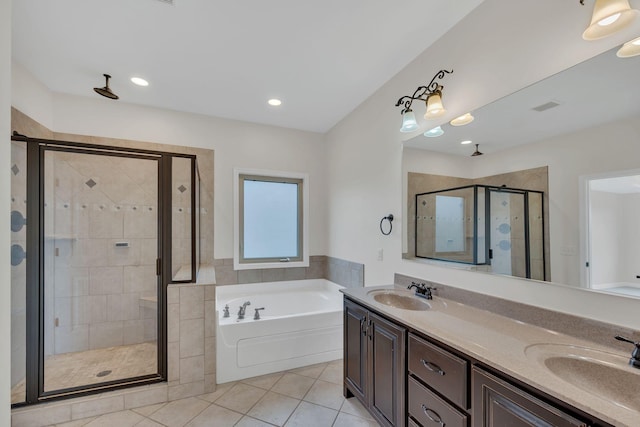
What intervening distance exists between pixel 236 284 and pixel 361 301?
2.13m

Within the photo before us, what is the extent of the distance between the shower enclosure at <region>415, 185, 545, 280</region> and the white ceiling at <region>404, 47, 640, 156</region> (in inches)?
12.6

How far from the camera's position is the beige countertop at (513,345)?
34.9 inches

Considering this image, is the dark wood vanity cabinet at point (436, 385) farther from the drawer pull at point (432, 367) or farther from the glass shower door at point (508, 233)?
the glass shower door at point (508, 233)

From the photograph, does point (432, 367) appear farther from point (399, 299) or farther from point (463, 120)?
point (463, 120)

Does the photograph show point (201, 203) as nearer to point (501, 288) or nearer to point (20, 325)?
point (20, 325)

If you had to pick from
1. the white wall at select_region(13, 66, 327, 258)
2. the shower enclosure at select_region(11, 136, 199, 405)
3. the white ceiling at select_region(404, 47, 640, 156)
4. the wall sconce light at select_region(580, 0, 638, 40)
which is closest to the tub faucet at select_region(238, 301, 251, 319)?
the white wall at select_region(13, 66, 327, 258)

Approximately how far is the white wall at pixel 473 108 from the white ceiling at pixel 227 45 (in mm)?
198

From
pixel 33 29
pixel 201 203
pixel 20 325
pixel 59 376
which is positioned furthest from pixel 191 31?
pixel 59 376

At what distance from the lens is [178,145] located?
11.4 ft

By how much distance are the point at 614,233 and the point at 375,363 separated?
1494 mm

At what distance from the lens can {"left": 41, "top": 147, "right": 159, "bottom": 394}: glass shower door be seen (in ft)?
7.64

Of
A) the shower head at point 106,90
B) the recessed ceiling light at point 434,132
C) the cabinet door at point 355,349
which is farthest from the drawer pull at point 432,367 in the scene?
the shower head at point 106,90

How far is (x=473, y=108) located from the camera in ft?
6.27

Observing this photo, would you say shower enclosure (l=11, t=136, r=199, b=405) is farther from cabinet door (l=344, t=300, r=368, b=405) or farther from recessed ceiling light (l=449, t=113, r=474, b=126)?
recessed ceiling light (l=449, t=113, r=474, b=126)
